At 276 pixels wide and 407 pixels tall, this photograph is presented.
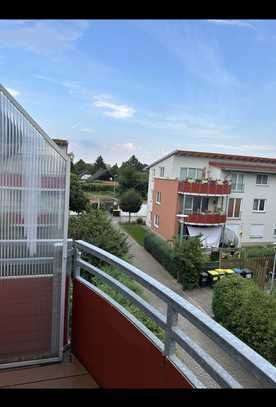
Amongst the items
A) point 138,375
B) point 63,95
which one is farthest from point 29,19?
point 63,95

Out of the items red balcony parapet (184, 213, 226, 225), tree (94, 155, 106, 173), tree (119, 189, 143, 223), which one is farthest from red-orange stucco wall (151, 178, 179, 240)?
tree (94, 155, 106, 173)

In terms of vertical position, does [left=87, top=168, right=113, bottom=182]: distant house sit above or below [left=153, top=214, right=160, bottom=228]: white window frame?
above

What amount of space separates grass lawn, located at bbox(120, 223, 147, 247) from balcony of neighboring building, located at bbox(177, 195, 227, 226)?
3.26 meters

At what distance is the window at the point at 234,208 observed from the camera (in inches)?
774

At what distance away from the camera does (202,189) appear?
18.1m

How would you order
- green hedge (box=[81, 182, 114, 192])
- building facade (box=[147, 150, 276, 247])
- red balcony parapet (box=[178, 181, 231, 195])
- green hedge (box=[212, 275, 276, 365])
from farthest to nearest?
green hedge (box=[81, 182, 114, 192]), building facade (box=[147, 150, 276, 247]), red balcony parapet (box=[178, 181, 231, 195]), green hedge (box=[212, 275, 276, 365])

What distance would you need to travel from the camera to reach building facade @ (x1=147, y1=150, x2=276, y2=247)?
18281 millimetres

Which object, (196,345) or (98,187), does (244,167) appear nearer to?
(196,345)

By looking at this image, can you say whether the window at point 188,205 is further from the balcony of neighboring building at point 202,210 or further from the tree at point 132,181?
the tree at point 132,181

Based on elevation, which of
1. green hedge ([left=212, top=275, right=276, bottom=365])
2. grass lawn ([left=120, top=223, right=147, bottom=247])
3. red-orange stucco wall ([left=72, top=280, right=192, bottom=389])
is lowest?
grass lawn ([left=120, top=223, right=147, bottom=247])

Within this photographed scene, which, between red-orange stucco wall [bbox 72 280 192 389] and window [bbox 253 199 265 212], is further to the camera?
window [bbox 253 199 265 212]

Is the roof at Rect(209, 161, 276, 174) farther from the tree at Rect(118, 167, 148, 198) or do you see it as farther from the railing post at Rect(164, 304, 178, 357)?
the railing post at Rect(164, 304, 178, 357)

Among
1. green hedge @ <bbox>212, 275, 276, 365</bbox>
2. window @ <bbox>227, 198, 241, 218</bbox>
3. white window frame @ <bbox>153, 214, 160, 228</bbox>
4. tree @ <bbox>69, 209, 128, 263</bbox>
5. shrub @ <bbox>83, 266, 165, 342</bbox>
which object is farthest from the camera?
white window frame @ <bbox>153, 214, 160, 228</bbox>
